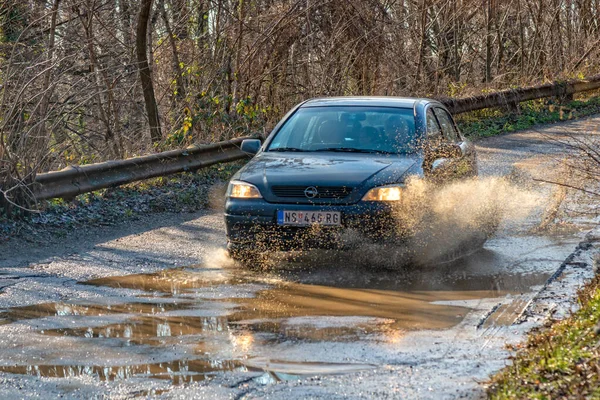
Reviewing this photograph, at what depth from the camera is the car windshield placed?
363 inches

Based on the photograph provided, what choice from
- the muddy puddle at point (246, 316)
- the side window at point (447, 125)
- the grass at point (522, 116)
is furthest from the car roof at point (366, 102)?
the grass at point (522, 116)

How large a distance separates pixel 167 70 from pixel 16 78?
963 cm

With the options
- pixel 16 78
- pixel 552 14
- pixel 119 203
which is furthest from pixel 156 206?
pixel 552 14

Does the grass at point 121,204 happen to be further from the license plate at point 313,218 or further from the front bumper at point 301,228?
the license plate at point 313,218

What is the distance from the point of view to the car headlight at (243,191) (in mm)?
8328

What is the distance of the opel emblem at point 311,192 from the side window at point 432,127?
1.80 metres

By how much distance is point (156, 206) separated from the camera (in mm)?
12234

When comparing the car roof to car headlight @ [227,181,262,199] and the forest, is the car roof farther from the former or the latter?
the forest

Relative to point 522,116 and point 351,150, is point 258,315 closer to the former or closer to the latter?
point 351,150

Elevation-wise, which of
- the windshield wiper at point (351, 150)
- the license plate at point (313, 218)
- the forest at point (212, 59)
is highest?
the forest at point (212, 59)

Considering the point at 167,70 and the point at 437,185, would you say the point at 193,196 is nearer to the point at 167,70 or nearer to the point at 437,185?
the point at 437,185

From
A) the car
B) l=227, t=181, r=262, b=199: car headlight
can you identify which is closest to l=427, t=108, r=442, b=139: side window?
the car

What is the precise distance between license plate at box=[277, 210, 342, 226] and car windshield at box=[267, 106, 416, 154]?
51.6 inches

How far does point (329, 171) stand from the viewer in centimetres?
838
